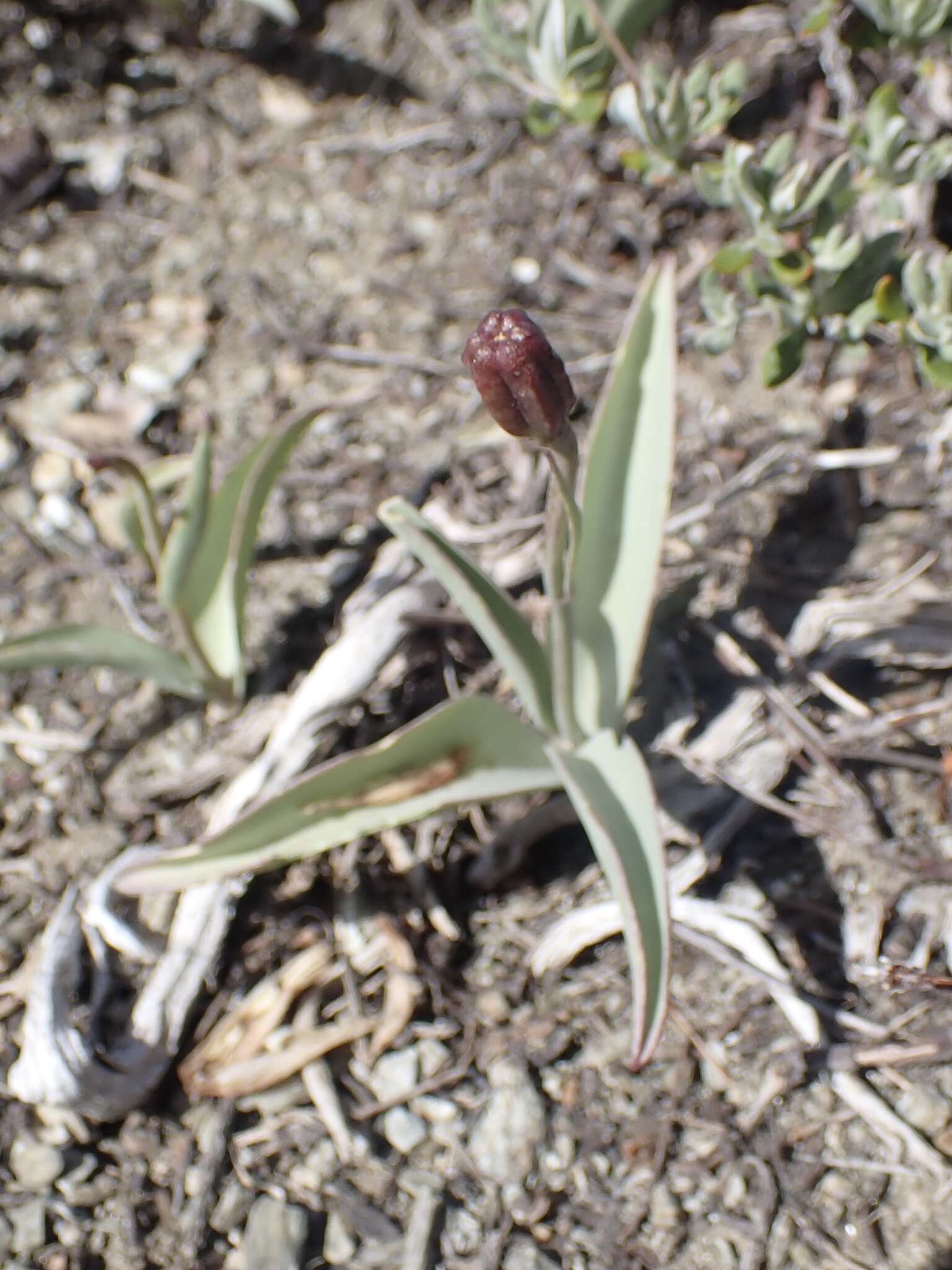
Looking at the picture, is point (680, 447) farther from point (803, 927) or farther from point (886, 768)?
point (803, 927)

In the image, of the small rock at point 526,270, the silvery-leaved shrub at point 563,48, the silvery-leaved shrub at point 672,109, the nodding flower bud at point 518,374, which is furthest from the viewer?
the small rock at point 526,270

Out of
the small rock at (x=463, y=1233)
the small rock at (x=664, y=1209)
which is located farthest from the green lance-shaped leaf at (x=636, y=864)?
Answer: the small rock at (x=463, y=1233)

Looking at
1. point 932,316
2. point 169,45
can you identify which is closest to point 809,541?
point 932,316

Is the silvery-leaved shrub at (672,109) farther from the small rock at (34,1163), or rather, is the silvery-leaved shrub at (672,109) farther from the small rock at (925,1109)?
the small rock at (34,1163)

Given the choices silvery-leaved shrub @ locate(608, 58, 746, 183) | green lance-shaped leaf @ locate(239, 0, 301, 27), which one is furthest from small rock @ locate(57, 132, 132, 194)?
silvery-leaved shrub @ locate(608, 58, 746, 183)

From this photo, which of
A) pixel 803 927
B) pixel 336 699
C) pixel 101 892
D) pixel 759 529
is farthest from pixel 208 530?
pixel 803 927

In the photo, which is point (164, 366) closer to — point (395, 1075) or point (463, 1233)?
point (395, 1075)
